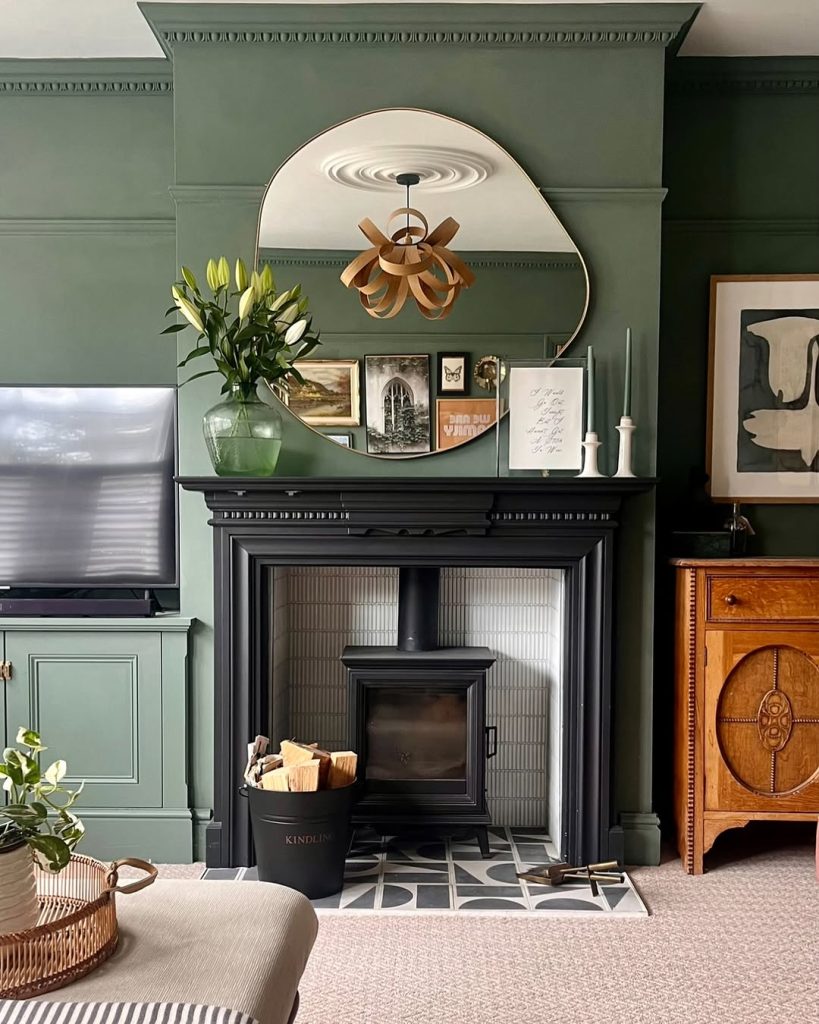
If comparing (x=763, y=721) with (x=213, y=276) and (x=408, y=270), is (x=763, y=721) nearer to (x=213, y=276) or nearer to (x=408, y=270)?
(x=408, y=270)

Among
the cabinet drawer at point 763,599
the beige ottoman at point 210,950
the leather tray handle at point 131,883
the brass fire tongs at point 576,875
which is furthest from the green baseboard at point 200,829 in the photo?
the cabinet drawer at point 763,599

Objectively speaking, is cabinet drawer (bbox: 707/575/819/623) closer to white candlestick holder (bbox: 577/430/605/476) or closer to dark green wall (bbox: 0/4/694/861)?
dark green wall (bbox: 0/4/694/861)

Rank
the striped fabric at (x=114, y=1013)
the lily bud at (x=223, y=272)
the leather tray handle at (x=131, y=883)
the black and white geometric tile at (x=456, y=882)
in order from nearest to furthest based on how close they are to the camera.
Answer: the striped fabric at (x=114, y=1013) < the leather tray handle at (x=131, y=883) < the black and white geometric tile at (x=456, y=882) < the lily bud at (x=223, y=272)

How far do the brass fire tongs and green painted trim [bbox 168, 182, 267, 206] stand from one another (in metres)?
2.39

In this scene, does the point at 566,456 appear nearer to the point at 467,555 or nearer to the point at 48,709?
the point at 467,555

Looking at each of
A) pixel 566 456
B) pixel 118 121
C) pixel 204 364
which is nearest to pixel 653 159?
pixel 566 456

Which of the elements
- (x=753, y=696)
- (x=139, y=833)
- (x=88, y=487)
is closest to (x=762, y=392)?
(x=753, y=696)

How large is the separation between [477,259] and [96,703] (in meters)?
1.99

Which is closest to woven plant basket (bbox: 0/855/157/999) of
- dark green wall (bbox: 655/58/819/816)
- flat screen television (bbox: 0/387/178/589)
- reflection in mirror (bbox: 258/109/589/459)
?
flat screen television (bbox: 0/387/178/589)

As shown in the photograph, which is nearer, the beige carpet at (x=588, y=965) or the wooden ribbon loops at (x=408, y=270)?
the beige carpet at (x=588, y=965)

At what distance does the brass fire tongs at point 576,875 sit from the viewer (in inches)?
115

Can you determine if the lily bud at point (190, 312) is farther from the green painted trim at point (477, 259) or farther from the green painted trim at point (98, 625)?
the green painted trim at point (98, 625)

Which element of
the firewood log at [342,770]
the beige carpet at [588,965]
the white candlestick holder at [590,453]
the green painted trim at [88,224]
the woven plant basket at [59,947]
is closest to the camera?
the woven plant basket at [59,947]

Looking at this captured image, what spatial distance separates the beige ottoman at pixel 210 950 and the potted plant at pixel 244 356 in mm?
1519
